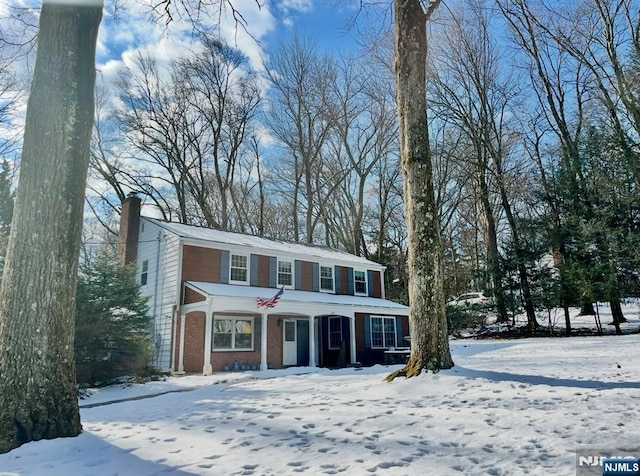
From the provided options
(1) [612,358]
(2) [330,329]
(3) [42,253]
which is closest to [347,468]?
(3) [42,253]

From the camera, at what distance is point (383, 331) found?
20.4m

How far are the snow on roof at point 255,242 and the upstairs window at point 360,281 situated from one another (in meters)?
0.49

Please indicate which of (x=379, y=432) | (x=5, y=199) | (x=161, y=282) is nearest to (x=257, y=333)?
(x=161, y=282)

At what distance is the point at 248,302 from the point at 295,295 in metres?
2.83

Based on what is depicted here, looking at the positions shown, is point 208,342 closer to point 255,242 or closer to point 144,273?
point 144,273

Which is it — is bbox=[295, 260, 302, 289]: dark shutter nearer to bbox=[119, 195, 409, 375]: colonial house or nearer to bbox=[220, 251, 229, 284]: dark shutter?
bbox=[119, 195, 409, 375]: colonial house

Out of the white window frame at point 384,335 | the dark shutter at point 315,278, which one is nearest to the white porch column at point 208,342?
the dark shutter at point 315,278

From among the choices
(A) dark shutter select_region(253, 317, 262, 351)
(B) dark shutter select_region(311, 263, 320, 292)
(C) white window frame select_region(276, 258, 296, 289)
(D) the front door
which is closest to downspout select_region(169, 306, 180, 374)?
(A) dark shutter select_region(253, 317, 262, 351)

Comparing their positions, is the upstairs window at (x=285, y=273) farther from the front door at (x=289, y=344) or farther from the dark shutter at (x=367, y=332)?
the dark shutter at (x=367, y=332)

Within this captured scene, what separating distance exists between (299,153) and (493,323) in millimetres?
15587

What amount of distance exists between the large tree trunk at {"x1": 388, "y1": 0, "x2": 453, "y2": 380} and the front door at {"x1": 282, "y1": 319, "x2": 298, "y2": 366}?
11.6 meters

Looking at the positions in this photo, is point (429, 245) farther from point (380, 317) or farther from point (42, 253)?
point (380, 317)

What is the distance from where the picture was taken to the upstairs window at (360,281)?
2138 centimetres

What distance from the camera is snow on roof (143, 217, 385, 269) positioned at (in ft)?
55.4
